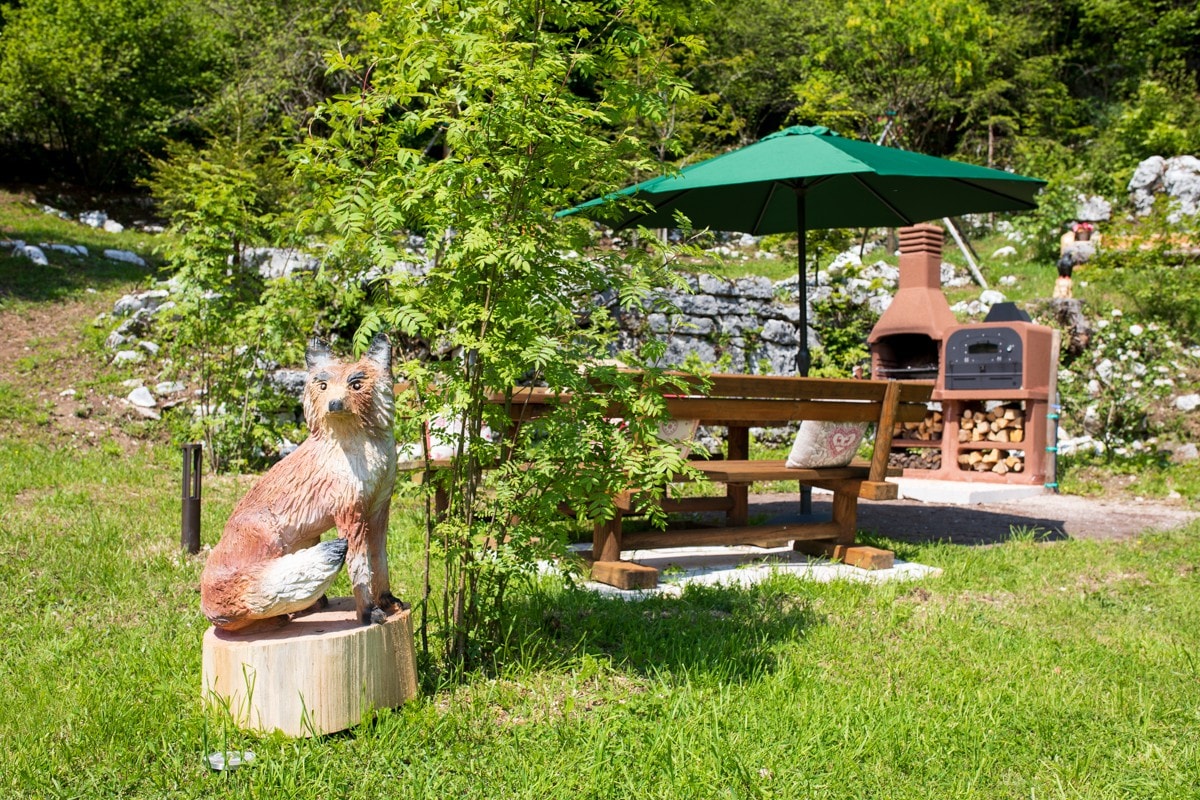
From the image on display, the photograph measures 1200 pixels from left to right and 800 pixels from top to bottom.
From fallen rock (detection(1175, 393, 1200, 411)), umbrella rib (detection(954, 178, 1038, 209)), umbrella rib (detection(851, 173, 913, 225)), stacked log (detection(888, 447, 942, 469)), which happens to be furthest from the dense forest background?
fallen rock (detection(1175, 393, 1200, 411))

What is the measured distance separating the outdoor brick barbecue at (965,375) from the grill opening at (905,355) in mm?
10

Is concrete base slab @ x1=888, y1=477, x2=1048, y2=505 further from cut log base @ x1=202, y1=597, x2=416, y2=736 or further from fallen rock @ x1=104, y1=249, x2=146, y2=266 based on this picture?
fallen rock @ x1=104, y1=249, x2=146, y2=266

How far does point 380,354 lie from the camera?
259 centimetres

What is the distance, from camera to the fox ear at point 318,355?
256 cm

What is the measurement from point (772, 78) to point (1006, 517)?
16.1 metres

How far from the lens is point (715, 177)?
481 cm

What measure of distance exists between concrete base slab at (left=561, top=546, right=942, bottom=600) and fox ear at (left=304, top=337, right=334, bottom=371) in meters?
1.79

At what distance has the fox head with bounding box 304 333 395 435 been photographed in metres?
2.49

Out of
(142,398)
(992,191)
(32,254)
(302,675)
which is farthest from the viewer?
(32,254)

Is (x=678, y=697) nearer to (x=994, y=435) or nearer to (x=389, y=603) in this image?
(x=389, y=603)

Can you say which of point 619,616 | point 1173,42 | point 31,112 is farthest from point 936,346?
point 1173,42

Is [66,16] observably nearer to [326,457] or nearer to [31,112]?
[31,112]

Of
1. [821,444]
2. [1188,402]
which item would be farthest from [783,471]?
[1188,402]

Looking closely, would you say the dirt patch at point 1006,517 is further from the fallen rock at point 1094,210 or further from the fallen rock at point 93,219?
the fallen rock at point 93,219
